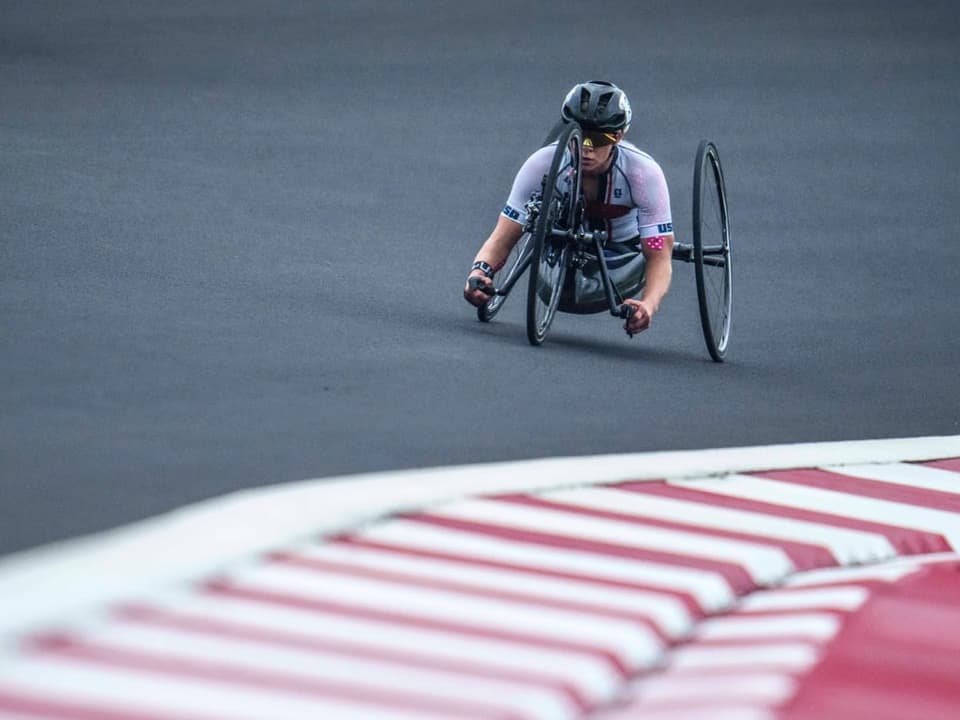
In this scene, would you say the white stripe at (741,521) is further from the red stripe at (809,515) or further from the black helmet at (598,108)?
the black helmet at (598,108)

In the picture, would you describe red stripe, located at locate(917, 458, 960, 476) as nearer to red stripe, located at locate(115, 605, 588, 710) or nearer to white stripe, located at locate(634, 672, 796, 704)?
white stripe, located at locate(634, 672, 796, 704)

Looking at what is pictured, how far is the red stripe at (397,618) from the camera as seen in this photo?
464 cm

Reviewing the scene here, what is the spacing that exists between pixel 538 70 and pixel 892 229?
5657 mm

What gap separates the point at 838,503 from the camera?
21.9 feet

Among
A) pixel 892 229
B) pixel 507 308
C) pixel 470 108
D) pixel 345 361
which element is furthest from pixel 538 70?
pixel 345 361

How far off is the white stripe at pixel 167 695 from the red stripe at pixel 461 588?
0.88 metres

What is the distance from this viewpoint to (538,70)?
62.1ft

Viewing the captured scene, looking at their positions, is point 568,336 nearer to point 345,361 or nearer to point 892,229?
point 345,361

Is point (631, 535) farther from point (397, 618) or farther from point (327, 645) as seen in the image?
point (327, 645)

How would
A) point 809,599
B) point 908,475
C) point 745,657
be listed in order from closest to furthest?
point 745,657 → point 809,599 → point 908,475

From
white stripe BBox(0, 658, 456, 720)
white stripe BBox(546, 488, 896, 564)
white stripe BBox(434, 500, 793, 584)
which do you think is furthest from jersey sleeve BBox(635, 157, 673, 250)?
white stripe BBox(0, 658, 456, 720)

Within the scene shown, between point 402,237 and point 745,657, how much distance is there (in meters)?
7.78

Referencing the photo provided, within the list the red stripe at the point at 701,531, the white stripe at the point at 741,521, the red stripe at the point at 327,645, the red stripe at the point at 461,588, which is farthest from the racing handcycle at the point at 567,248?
the red stripe at the point at 327,645

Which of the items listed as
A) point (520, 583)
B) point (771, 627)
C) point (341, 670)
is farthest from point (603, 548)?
point (341, 670)
